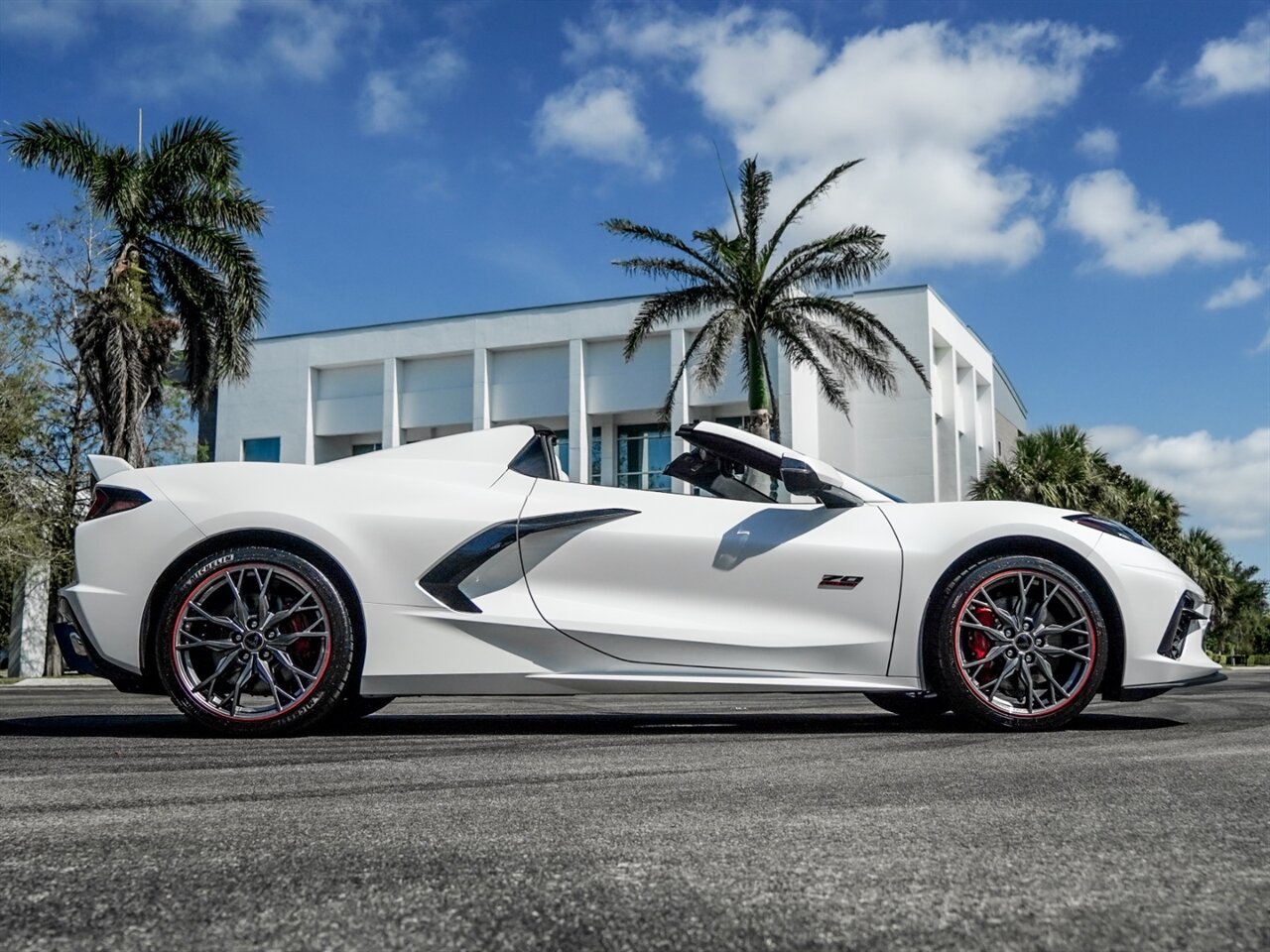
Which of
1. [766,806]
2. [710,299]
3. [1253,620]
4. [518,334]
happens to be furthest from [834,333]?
[1253,620]

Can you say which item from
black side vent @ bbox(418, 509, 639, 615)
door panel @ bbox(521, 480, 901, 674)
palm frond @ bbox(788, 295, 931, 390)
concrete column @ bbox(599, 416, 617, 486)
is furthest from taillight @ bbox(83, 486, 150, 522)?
concrete column @ bbox(599, 416, 617, 486)

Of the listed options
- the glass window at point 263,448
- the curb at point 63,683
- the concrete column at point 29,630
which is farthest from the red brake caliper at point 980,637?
the glass window at point 263,448

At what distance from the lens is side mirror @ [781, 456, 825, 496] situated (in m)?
4.62

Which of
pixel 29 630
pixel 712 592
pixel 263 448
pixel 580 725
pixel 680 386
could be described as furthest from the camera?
pixel 263 448

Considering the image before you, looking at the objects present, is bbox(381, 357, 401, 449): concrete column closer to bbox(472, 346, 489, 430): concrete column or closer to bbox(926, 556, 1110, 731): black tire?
bbox(472, 346, 489, 430): concrete column

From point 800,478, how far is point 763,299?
65.6 ft

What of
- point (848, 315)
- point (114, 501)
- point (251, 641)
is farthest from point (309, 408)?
point (251, 641)

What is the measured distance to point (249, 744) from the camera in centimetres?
412

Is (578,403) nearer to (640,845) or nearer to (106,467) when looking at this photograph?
(106,467)

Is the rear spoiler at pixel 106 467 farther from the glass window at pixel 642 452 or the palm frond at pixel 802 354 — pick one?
the glass window at pixel 642 452

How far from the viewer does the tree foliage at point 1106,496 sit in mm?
29984

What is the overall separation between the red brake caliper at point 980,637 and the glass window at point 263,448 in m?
43.5

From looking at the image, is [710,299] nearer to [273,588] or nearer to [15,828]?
[273,588]

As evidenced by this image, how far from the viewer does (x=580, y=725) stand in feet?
16.4
